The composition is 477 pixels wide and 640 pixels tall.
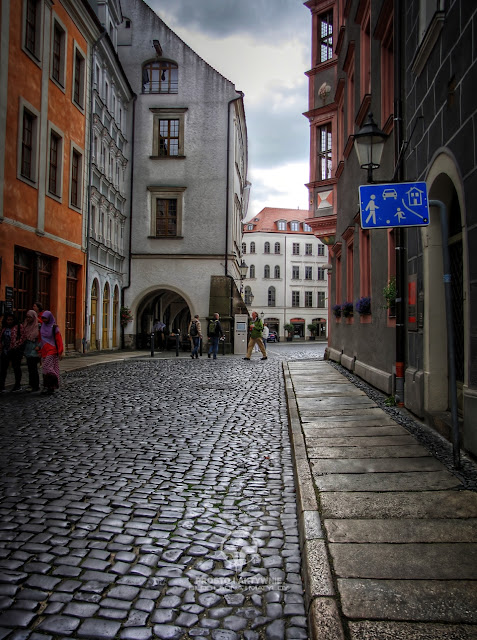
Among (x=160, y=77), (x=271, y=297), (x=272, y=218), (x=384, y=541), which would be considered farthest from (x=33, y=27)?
(x=272, y=218)

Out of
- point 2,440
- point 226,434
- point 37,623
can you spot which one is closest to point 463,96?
point 226,434

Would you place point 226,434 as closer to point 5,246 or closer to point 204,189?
point 5,246

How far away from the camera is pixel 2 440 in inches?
249

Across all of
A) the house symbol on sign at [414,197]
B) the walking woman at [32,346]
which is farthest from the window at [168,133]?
the house symbol on sign at [414,197]

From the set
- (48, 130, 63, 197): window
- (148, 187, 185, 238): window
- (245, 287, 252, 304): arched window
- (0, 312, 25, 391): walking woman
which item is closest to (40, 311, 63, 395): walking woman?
(0, 312, 25, 391): walking woman

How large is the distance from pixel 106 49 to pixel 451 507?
24.6 metres

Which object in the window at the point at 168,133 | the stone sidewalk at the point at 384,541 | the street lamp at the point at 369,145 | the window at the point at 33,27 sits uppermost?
the window at the point at 168,133

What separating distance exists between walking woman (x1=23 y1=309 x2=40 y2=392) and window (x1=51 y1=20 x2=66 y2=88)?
1072 cm

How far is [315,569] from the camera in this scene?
9.39 ft

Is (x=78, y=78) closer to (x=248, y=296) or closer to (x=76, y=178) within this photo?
(x=76, y=178)

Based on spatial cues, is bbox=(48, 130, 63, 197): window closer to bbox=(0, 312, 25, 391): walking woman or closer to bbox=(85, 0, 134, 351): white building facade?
bbox=(85, 0, 134, 351): white building facade

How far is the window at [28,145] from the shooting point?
16.5m

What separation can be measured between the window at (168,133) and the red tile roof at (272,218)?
159 ft

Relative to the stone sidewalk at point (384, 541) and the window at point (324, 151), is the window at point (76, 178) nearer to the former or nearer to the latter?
the window at point (324, 151)
